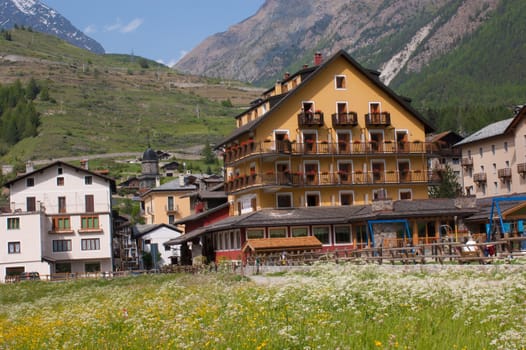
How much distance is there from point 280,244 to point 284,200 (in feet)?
32.7

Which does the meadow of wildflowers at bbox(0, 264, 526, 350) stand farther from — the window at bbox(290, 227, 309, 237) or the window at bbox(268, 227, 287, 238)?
the window at bbox(290, 227, 309, 237)

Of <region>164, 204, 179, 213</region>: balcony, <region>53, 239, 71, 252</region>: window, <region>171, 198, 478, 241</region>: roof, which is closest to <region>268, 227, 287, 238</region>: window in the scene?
<region>171, 198, 478, 241</region>: roof

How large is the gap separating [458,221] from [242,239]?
733 inches

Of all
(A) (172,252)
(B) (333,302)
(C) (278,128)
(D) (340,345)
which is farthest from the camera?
(A) (172,252)

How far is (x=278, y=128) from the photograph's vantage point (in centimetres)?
7325

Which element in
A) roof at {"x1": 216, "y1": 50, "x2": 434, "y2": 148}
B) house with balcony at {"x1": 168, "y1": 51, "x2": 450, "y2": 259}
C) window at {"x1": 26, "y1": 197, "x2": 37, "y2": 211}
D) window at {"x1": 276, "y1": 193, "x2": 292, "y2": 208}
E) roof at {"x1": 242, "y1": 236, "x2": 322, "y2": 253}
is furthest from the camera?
window at {"x1": 26, "y1": 197, "x2": 37, "y2": 211}

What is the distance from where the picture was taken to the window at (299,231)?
69312mm

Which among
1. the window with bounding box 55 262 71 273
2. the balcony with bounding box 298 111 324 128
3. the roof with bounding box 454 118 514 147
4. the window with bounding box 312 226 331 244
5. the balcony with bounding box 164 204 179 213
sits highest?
the roof with bounding box 454 118 514 147

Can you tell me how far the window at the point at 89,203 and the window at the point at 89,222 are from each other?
873 mm

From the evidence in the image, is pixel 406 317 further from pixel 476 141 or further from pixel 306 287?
pixel 476 141

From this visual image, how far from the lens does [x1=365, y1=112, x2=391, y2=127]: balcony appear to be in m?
75.4

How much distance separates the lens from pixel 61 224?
8919cm

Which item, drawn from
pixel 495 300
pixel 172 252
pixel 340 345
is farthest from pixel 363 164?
pixel 340 345

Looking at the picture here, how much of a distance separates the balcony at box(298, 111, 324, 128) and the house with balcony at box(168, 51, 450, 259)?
0.31 ft
